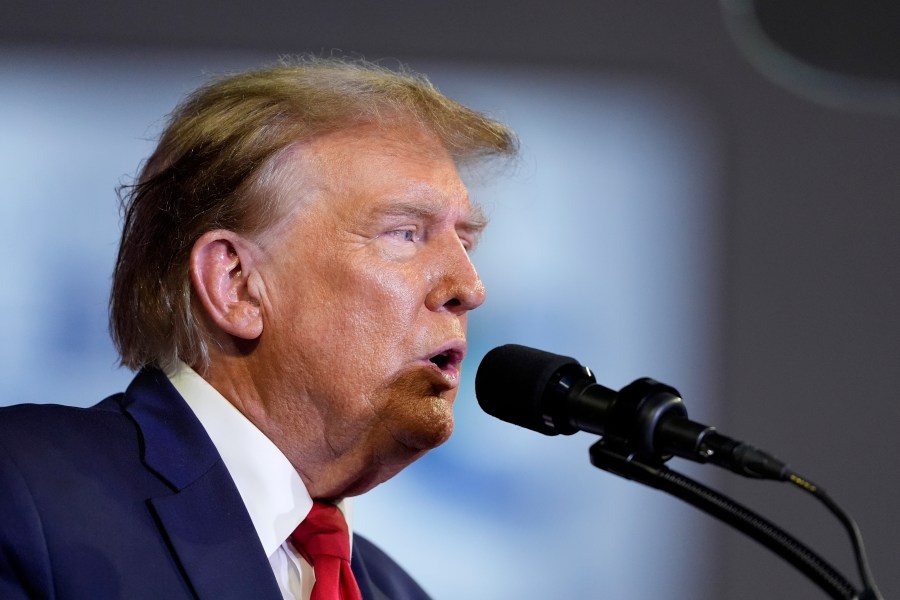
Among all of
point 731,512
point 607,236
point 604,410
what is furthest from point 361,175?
point 607,236

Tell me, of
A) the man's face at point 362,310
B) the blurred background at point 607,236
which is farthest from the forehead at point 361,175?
the blurred background at point 607,236

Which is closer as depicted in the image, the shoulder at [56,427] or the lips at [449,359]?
the shoulder at [56,427]

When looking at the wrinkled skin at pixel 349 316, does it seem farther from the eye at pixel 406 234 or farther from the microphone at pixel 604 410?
the microphone at pixel 604 410

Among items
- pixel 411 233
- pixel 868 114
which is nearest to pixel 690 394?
pixel 868 114

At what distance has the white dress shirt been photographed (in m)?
1.63

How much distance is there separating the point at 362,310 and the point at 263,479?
0.30 metres

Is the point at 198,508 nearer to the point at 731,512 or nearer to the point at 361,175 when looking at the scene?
the point at 361,175

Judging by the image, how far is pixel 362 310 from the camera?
1685 millimetres

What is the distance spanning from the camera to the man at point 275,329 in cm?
155

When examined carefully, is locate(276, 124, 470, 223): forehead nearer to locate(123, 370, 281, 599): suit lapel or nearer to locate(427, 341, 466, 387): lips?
locate(427, 341, 466, 387): lips

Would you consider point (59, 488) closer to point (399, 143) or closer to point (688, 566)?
point (399, 143)

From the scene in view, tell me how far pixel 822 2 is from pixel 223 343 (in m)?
1.81

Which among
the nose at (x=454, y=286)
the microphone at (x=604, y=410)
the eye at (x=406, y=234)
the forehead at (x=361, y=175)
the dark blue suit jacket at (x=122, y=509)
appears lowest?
the dark blue suit jacket at (x=122, y=509)

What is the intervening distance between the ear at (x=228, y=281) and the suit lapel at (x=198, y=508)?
0.48 ft
